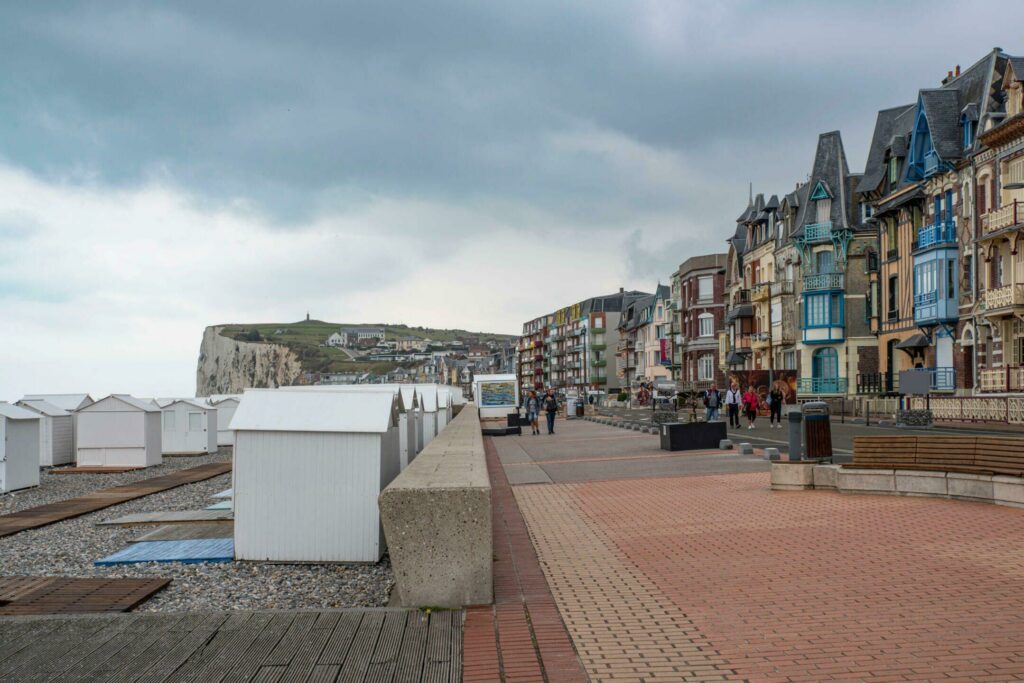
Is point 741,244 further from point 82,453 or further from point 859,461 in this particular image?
point 859,461

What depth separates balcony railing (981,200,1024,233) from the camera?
3083 centimetres

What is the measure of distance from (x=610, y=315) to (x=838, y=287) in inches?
3091

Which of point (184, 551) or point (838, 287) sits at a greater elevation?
point (838, 287)

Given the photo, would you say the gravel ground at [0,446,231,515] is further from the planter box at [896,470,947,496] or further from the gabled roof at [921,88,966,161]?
the gabled roof at [921,88,966,161]

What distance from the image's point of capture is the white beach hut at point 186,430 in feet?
111

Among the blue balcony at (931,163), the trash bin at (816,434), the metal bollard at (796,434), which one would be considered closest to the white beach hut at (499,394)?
the blue balcony at (931,163)

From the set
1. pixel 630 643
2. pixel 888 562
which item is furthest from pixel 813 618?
pixel 888 562

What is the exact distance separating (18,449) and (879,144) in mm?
41472

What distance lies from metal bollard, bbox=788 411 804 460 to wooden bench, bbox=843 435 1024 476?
1.00 metres

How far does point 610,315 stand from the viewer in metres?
128

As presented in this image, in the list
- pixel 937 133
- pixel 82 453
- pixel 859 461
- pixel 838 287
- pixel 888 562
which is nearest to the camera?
pixel 888 562

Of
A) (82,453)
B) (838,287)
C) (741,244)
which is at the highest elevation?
(741,244)

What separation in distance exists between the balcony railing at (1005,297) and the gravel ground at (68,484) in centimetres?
→ 2818

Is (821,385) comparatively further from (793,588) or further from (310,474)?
(793,588)
